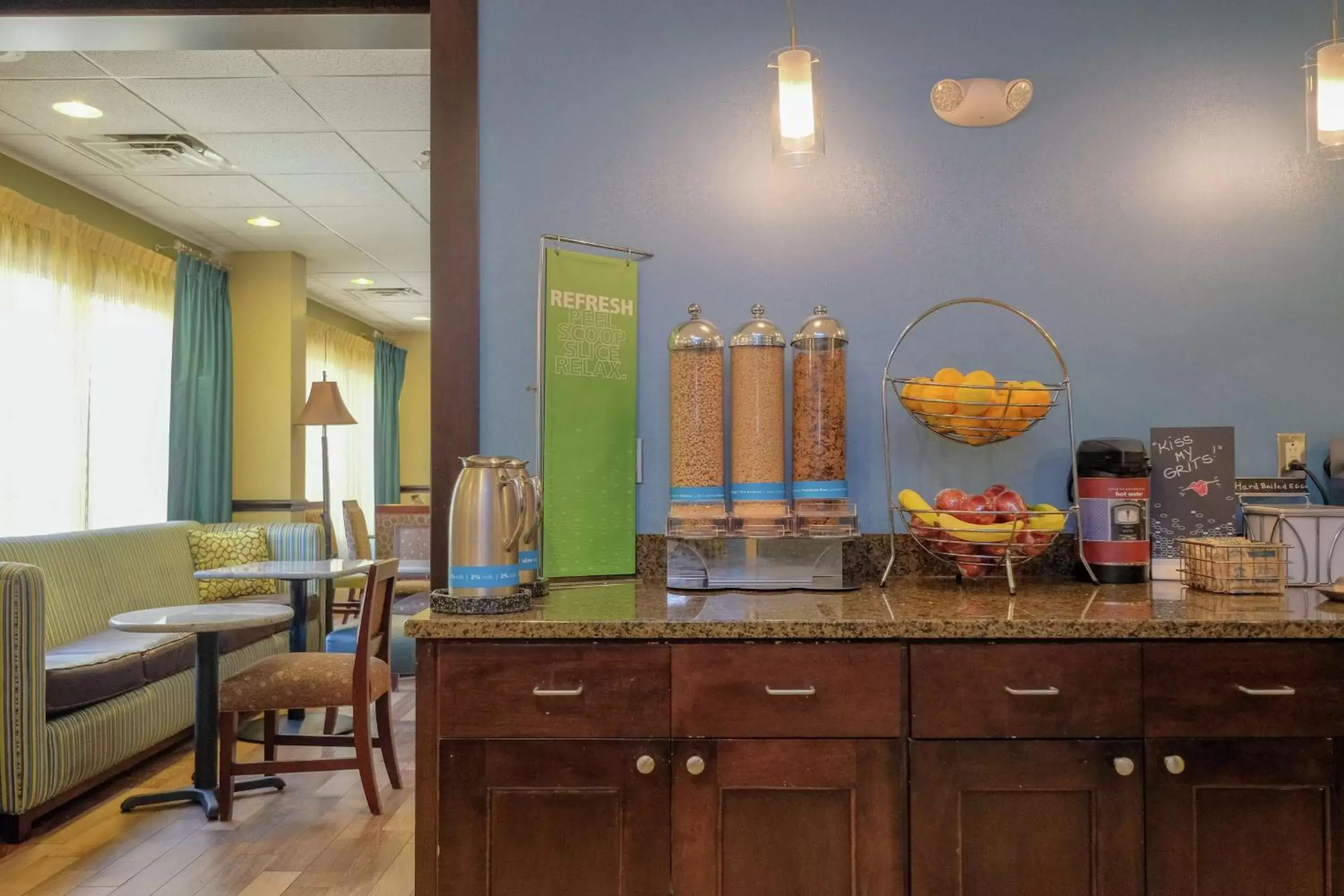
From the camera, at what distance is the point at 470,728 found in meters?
1.42

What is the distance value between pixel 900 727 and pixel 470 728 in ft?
2.13

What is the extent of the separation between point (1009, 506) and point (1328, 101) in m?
0.97

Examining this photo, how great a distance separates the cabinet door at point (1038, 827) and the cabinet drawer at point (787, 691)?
147 mm

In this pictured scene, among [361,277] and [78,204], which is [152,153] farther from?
[361,277]

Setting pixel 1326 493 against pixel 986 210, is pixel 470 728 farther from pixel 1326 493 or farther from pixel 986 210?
pixel 1326 493

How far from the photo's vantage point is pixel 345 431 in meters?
8.16

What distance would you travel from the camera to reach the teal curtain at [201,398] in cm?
572

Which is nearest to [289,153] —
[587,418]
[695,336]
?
[587,418]

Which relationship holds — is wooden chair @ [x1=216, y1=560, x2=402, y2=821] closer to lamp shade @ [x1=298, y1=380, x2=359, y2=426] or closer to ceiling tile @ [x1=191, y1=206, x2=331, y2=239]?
lamp shade @ [x1=298, y1=380, x2=359, y2=426]

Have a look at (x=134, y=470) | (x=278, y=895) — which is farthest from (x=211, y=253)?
(x=278, y=895)

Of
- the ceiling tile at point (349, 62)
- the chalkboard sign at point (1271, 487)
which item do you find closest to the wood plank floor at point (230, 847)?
the chalkboard sign at point (1271, 487)

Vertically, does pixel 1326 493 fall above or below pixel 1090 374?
below

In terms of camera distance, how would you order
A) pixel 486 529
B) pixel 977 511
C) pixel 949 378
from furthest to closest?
pixel 949 378, pixel 977 511, pixel 486 529

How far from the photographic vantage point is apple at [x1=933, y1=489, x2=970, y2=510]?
1760 millimetres
